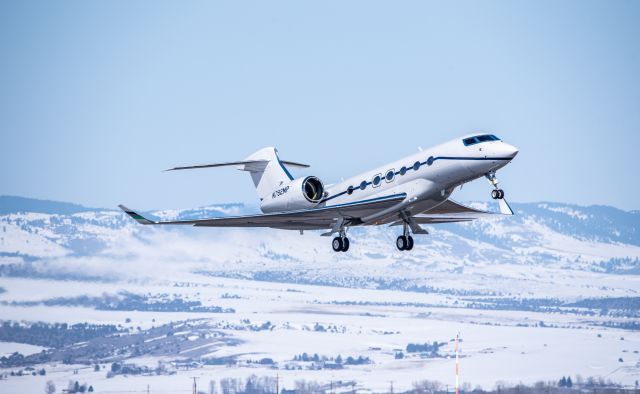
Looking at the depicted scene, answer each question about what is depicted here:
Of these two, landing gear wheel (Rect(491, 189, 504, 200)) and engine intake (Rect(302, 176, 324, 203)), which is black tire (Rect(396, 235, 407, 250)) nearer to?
engine intake (Rect(302, 176, 324, 203))

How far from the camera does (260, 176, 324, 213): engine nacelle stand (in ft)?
189

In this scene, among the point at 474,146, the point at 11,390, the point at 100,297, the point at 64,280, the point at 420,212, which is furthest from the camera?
the point at 100,297

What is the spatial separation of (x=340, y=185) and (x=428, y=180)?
594 cm

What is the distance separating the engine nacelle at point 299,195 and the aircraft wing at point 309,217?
25.6 inches

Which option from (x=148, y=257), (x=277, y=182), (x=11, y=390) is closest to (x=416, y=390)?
(x=148, y=257)

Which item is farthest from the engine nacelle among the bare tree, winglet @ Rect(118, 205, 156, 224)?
the bare tree

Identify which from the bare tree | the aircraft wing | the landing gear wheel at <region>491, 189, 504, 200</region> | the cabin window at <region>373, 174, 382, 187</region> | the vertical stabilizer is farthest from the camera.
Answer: the bare tree

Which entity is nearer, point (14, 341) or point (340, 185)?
point (340, 185)

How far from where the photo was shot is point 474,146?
50.6 metres

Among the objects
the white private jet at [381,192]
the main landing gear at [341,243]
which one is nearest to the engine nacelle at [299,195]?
the white private jet at [381,192]

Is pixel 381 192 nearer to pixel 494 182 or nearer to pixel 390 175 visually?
pixel 390 175

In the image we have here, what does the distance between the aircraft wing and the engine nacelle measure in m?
0.65

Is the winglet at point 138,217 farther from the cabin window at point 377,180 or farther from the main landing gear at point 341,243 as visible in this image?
the cabin window at point 377,180

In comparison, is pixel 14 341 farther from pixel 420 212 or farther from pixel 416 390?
pixel 420 212
